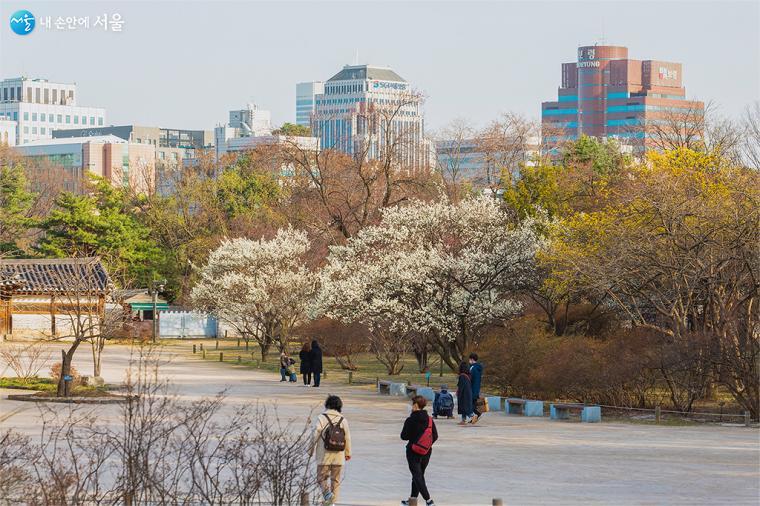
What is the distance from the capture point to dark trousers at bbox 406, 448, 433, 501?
15938mm

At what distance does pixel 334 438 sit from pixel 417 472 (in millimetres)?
1371

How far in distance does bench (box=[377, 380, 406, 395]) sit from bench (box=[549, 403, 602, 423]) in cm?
650

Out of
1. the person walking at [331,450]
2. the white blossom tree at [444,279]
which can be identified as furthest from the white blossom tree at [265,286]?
the person walking at [331,450]

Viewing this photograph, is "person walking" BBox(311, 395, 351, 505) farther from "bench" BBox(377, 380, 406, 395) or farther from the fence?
the fence

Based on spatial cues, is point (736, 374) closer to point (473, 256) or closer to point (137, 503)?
point (473, 256)

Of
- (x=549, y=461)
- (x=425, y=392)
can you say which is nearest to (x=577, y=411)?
(x=425, y=392)

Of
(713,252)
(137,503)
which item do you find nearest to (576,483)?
(137,503)

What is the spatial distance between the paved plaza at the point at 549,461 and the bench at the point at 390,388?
2.64m

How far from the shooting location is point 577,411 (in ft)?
93.9

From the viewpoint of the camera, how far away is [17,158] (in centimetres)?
11356

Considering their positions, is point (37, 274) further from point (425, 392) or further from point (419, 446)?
point (419, 446)

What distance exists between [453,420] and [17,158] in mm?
93064

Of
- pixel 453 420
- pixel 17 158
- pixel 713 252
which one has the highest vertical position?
pixel 17 158

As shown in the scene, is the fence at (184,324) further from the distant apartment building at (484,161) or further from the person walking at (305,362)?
the person walking at (305,362)
